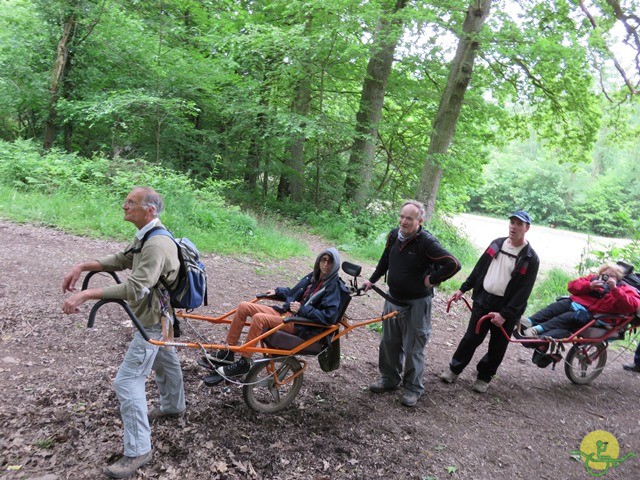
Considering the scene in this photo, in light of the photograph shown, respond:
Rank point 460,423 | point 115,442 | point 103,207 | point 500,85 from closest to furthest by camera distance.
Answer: point 115,442, point 460,423, point 103,207, point 500,85

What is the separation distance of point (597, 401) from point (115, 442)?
5.40 meters

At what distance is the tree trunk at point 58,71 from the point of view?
11180mm

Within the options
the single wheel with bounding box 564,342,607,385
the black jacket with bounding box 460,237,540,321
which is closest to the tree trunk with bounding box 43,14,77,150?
the black jacket with bounding box 460,237,540,321

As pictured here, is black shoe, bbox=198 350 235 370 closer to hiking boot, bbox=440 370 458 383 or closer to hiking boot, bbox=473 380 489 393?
hiking boot, bbox=440 370 458 383

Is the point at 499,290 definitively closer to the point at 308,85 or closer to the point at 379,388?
the point at 379,388

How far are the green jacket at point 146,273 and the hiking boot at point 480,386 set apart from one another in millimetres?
3723

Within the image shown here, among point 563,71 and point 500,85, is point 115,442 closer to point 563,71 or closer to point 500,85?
point 563,71

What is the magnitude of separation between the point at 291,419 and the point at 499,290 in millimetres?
2590

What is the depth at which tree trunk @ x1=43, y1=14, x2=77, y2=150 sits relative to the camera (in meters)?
11.2

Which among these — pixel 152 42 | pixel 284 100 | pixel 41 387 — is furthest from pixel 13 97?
pixel 41 387

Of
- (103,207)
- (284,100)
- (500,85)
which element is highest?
(500,85)

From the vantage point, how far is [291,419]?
Result: 12.7ft

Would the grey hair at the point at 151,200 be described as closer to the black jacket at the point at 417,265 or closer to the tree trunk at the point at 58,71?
the black jacket at the point at 417,265

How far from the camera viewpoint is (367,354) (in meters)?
5.73
